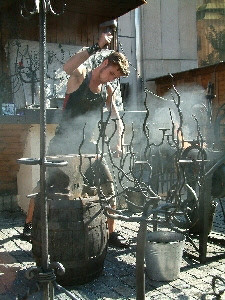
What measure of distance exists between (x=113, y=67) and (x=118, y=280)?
2657mm

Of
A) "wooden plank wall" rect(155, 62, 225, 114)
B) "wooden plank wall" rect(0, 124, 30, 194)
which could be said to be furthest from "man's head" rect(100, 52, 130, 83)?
"wooden plank wall" rect(155, 62, 225, 114)

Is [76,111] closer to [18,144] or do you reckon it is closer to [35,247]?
[35,247]

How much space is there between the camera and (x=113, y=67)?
4855 mm

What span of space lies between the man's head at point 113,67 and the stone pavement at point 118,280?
2.49 meters

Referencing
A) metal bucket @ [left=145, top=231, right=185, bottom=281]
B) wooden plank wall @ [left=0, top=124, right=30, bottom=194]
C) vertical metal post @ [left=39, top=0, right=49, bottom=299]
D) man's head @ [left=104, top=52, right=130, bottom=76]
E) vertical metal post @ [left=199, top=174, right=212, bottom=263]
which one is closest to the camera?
vertical metal post @ [left=39, top=0, right=49, bottom=299]

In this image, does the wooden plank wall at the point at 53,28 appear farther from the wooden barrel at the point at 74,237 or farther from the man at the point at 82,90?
the wooden barrel at the point at 74,237

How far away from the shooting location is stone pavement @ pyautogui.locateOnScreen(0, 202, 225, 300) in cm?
413

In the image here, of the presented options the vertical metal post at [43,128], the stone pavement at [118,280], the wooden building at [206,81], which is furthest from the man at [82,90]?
the wooden building at [206,81]

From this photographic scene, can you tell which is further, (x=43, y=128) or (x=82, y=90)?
(x=82, y=90)

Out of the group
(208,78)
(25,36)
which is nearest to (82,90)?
(25,36)

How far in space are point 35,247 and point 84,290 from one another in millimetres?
747

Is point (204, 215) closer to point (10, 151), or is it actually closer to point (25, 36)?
point (10, 151)

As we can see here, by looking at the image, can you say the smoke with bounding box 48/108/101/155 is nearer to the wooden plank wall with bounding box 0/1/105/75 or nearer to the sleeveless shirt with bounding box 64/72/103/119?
the sleeveless shirt with bounding box 64/72/103/119

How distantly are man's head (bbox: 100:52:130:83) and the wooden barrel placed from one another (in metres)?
1.66
